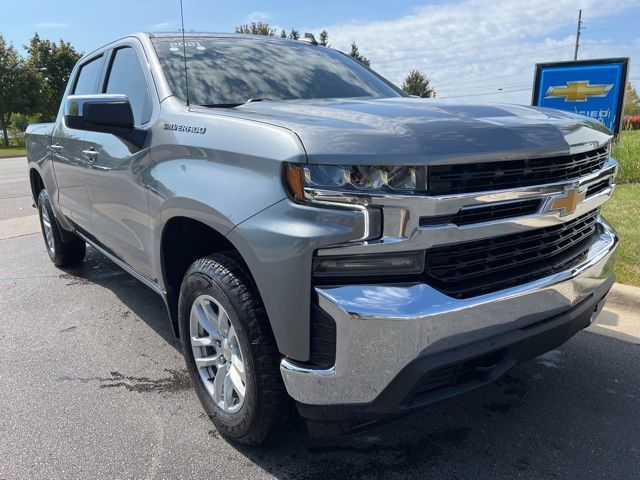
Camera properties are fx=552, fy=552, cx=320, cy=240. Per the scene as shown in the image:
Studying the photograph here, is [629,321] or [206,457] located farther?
[629,321]

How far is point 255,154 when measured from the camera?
6.98ft

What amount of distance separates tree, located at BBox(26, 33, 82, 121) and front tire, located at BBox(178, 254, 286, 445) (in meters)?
46.5

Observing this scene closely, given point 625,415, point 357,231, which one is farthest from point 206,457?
point 625,415

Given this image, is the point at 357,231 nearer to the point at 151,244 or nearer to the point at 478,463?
the point at 478,463

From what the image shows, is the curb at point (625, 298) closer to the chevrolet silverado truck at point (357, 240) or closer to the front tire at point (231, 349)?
the chevrolet silverado truck at point (357, 240)

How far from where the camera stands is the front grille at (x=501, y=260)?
6.57ft

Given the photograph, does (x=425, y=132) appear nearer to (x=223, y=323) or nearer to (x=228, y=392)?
(x=223, y=323)

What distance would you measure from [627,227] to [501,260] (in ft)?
14.6

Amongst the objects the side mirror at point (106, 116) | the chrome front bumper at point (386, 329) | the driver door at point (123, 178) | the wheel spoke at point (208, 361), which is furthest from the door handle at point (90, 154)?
the chrome front bumper at point (386, 329)

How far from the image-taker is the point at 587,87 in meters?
8.11

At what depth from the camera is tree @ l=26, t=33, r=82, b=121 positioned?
4422 centimetres

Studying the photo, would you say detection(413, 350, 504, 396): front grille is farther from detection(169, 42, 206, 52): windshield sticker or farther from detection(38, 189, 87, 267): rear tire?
detection(38, 189, 87, 267): rear tire

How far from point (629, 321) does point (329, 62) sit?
2.77 m

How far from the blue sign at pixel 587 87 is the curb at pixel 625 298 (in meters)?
4.52
